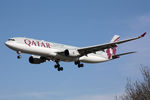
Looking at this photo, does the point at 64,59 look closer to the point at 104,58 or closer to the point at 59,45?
the point at 59,45

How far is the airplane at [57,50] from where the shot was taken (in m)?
43.5

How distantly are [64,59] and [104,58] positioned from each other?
941 cm

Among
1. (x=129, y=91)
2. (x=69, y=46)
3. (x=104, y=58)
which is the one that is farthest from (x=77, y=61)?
(x=129, y=91)

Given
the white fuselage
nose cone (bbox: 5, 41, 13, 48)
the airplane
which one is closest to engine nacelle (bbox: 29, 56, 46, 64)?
A: the airplane

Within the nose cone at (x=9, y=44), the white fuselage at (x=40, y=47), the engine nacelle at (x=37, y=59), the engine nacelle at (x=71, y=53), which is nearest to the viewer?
the nose cone at (x=9, y=44)

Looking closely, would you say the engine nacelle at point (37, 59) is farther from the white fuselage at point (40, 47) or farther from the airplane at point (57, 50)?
the white fuselage at point (40, 47)

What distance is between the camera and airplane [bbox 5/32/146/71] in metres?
43.5

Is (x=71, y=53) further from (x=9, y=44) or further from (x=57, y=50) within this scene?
(x=9, y=44)

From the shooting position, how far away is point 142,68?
43.6m

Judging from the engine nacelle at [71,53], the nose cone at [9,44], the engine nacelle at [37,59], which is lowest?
the engine nacelle at [71,53]

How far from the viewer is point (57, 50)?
152ft

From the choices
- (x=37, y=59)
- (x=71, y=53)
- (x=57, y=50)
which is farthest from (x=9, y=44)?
(x=71, y=53)

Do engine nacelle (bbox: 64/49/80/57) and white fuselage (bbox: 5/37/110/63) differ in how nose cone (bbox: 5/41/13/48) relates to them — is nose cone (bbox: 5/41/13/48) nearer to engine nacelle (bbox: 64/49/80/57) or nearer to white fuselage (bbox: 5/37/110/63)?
white fuselage (bbox: 5/37/110/63)

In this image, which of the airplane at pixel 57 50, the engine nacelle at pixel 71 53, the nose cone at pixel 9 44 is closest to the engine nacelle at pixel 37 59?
the airplane at pixel 57 50
